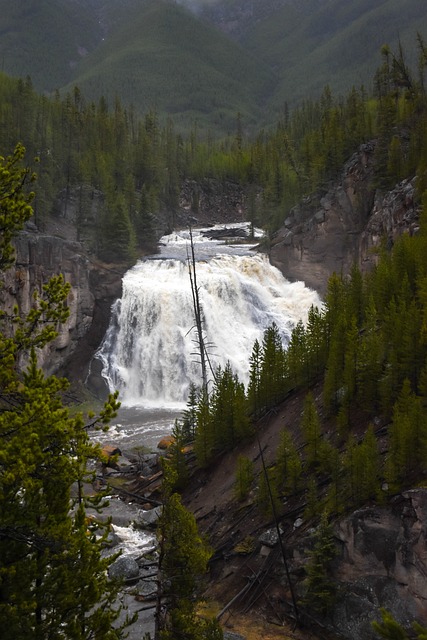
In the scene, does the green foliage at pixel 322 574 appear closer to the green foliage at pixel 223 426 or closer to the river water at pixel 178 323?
the green foliage at pixel 223 426

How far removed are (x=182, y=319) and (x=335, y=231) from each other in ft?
74.0

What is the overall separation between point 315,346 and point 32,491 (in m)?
22.8

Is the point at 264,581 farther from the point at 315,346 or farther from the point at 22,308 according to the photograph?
the point at 22,308

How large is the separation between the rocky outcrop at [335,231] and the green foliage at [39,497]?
5855cm

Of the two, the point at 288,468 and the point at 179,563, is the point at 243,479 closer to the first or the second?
the point at 288,468

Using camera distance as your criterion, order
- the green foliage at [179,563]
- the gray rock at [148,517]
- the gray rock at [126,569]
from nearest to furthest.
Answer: the green foliage at [179,563], the gray rock at [126,569], the gray rock at [148,517]

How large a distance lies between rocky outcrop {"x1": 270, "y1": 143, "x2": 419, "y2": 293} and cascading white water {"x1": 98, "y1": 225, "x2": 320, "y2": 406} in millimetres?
2851

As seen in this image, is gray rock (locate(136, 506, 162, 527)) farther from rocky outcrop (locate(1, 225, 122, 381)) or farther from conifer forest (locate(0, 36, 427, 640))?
rocky outcrop (locate(1, 225, 122, 381))

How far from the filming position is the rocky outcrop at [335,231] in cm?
7012

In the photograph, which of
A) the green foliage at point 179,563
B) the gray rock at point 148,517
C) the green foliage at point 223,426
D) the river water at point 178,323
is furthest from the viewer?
the river water at point 178,323

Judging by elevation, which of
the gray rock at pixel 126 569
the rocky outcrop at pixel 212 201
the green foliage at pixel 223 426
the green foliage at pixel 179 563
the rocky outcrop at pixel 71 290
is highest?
the rocky outcrop at pixel 212 201

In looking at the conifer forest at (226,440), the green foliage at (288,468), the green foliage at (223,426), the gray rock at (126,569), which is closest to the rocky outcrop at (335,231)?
the conifer forest at (226,440)

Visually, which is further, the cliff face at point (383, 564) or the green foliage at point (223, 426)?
the green foliage at point (223, 426)

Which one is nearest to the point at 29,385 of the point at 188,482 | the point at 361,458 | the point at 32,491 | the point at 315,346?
the point at 32,491
